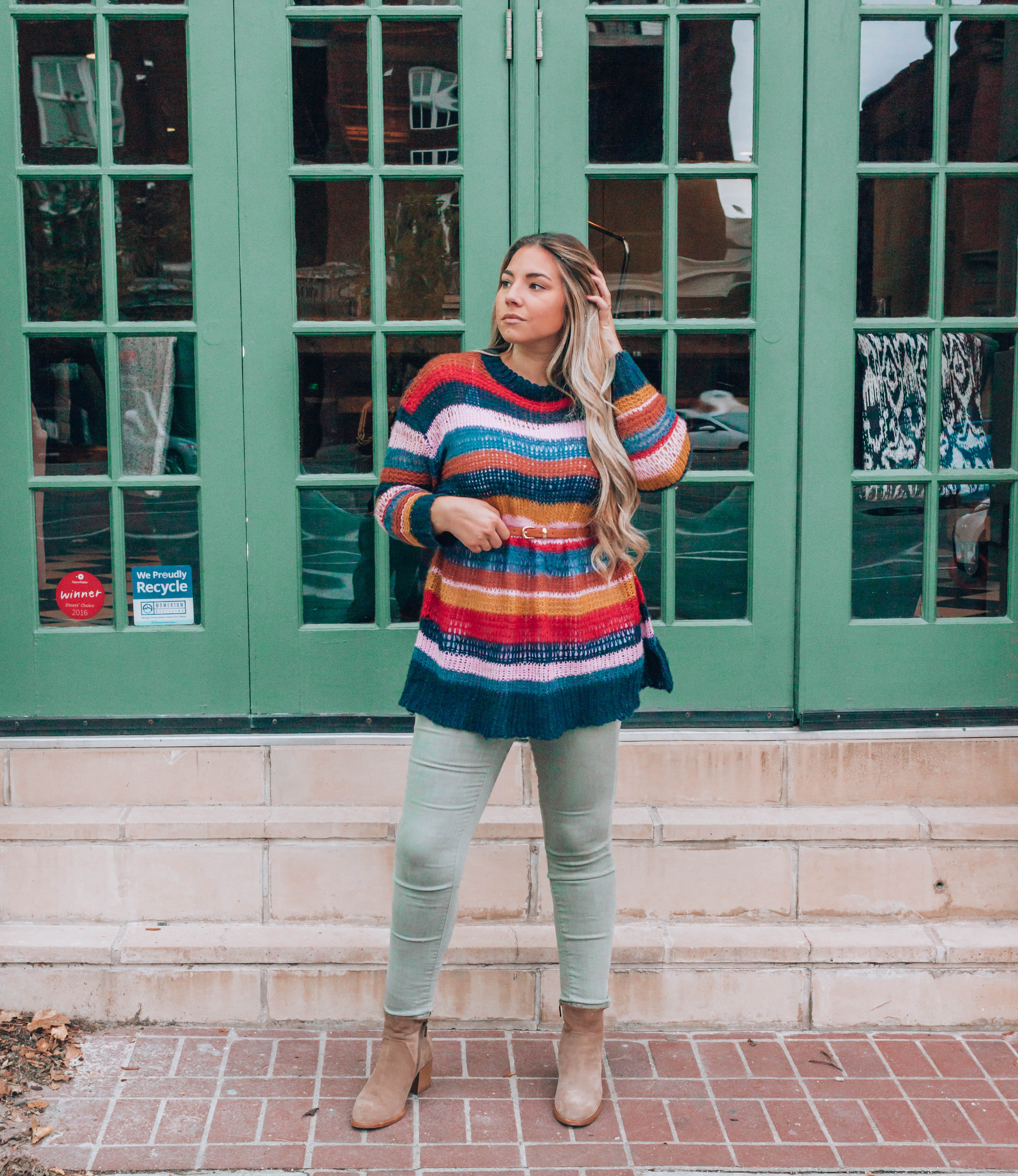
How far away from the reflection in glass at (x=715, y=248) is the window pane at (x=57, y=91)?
1.74 meters

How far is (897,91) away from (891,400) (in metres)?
0.91

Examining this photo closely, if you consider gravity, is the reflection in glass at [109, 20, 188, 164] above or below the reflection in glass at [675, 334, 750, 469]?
above

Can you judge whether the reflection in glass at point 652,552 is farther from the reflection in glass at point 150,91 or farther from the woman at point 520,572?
the reflection in glass at point 150,91

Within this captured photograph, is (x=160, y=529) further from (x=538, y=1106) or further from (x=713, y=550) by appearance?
(x=538, y=1106)

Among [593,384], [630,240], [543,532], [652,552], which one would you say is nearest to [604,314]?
[593,384]

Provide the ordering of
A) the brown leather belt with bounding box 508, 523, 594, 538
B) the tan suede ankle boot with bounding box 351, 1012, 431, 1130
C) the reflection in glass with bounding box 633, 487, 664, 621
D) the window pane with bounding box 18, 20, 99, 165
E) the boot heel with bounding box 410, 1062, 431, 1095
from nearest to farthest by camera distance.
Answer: the brown leather belt with bounding box 508, 523, 594, 538, the tan suede ankle boot with bounding box 351, 1012, 431, 1130, the boot heel with bounding box 410, 1062, 431, 1095, the window pane with bounding box 18, 20, 99, 165, the reflection in glass with bounding box 633, 487, 664, 621

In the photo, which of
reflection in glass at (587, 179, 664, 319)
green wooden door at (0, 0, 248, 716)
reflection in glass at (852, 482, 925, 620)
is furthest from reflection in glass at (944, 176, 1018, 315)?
green wooden door at (0, 0, 248, 716)

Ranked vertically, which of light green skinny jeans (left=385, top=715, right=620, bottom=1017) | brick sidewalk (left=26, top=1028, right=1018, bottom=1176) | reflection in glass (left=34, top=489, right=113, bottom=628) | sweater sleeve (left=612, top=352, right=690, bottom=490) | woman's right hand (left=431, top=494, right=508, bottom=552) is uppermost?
sweater sleeve (left=612, top=352, right=690, bottom=490)

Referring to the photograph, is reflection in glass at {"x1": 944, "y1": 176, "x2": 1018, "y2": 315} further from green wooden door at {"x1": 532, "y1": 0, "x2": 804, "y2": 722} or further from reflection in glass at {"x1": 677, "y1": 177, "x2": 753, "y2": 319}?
reflection in glass at {"x1": 677, "y1": 177, "x2": 753, "y2": 319}

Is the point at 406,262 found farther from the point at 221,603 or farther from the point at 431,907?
the point at 431,907

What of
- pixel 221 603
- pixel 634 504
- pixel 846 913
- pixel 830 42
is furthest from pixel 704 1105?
pixel 830 42

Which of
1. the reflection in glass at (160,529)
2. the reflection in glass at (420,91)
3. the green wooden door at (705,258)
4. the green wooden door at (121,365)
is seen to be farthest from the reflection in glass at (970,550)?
the reflection in glass at (160,529)

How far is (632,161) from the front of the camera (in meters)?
3.82

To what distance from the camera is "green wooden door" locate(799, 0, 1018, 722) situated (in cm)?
381
